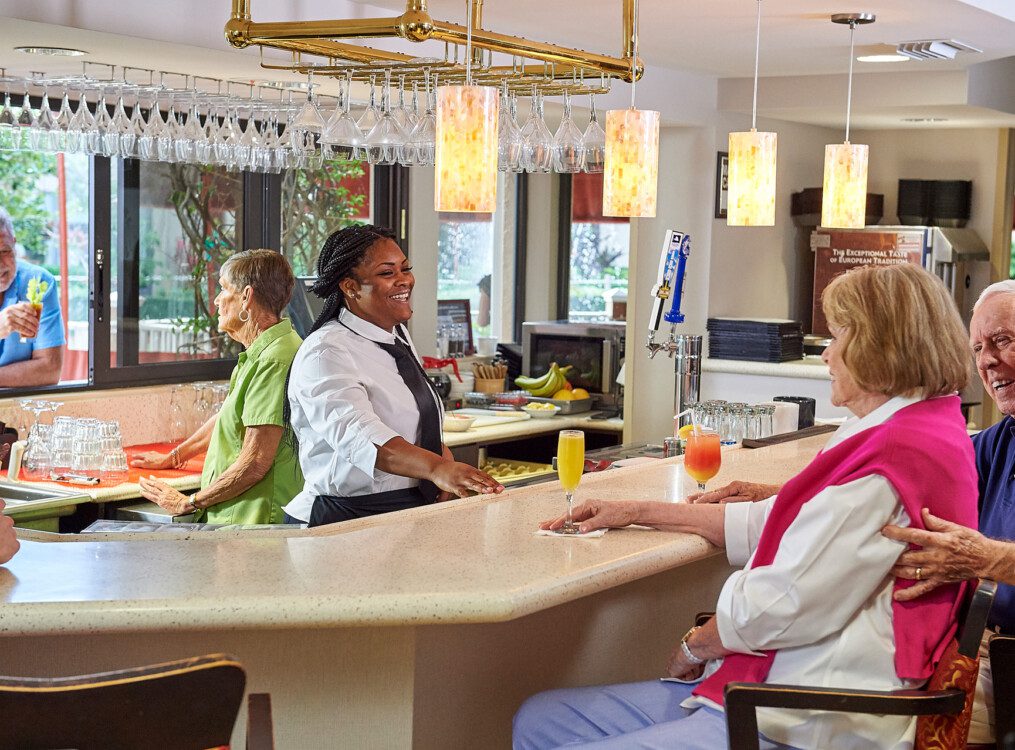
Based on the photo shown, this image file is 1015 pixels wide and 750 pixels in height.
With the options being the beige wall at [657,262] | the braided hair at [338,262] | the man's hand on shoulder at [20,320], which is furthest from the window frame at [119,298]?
the braided hair at [338,262]

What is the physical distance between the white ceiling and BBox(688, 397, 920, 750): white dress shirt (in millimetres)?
2442

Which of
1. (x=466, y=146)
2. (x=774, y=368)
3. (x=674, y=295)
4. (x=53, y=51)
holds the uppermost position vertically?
(x=53, y=51)

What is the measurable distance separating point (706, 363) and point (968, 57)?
204cm

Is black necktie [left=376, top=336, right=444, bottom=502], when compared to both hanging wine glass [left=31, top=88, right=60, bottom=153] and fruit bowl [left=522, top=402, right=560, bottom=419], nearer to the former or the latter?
hanging wine glass [left=31, top=88, right=60, bottom=153]

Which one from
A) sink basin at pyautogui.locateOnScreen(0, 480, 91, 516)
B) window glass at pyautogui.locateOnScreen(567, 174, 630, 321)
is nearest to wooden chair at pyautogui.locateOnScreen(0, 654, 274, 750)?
sink basin at pyautogui.locateOnScreen(0, 480, 91, 516)

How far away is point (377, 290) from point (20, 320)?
2.31 metres

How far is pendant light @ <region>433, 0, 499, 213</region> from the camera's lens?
2564mm

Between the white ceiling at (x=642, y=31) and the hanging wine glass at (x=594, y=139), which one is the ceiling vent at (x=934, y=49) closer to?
the white ceiling at (x=642, y=31)

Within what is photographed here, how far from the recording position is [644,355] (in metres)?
6.82

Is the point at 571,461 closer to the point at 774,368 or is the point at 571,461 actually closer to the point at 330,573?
the point at 330,573

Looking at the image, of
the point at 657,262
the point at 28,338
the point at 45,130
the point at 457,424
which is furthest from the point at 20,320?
the point at 657,262

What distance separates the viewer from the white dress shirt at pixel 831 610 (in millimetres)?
2199

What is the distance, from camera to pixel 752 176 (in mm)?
4039

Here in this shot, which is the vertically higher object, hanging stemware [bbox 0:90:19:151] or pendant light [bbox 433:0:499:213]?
hanging stemware [bbox 0:90:19:151]
